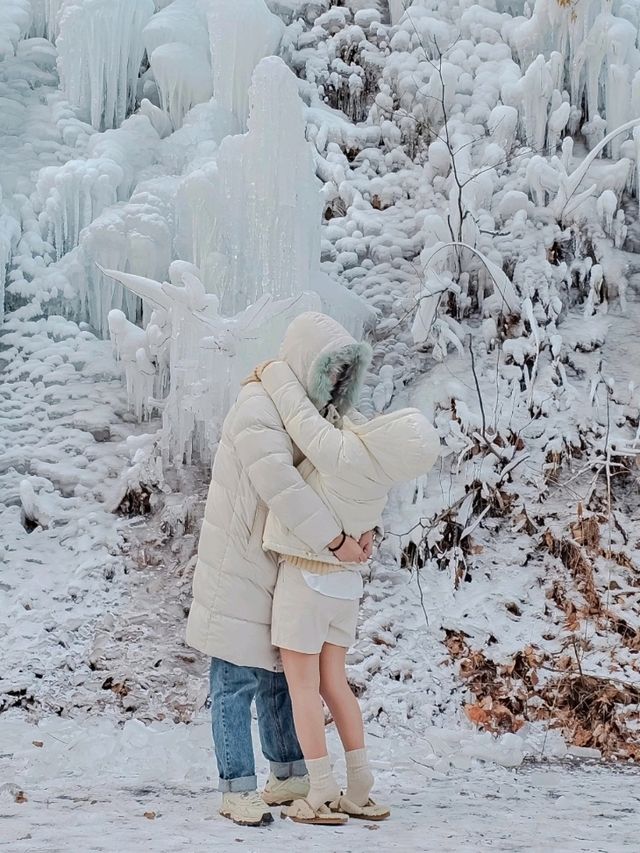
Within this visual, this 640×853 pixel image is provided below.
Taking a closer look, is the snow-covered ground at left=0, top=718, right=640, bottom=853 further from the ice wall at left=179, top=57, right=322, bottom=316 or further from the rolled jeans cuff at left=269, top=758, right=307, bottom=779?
the ice wall at left=179, top=57, right=322, bottom=316

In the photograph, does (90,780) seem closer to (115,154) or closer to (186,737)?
(186,737)

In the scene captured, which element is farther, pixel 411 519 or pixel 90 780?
pixel 411 519

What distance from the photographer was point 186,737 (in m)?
4.46

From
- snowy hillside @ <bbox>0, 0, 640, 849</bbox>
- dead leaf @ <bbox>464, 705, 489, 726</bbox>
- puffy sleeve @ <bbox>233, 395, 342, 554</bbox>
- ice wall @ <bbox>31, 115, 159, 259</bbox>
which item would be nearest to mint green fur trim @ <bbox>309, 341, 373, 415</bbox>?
puffy sleeve @ <bbox>233, 395, 342, 554</bbox>

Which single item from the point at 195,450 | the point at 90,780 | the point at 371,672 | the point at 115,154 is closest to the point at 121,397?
the point at 195,450

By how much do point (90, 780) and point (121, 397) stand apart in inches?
144

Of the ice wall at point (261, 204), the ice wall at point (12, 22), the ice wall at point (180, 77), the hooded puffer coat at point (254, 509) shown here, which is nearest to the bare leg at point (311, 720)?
the hooded puffer coat at point (254, 509)

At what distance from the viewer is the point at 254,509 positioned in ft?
9.77

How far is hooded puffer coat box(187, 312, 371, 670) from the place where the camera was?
2.87m

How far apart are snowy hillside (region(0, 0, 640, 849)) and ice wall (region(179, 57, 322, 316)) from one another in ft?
0.07

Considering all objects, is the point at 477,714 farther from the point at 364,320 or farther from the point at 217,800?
the point at 364,320

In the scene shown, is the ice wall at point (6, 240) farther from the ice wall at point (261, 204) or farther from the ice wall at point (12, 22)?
the ice wall at point (12, 22)

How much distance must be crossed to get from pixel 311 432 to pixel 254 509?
325 millimetres

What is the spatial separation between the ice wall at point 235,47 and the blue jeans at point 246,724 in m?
6.50
